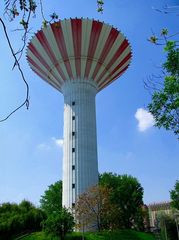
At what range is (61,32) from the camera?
32.0m

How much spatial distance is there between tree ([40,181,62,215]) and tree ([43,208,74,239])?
16.8 metres

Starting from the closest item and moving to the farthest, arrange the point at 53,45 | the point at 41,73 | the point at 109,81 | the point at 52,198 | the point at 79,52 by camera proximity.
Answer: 1. the point at 53,45
2. the point at 79,52
3. the point at 41,73
4. the point at 109,81
5. the point at 52,198

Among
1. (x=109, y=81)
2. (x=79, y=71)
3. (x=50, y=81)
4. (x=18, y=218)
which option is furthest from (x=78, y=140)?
(x=18, y=218)

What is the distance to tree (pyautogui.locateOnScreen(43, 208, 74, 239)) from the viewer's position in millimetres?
28141

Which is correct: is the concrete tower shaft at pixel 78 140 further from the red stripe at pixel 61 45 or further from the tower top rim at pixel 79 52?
the red stripe at pixel 61 45

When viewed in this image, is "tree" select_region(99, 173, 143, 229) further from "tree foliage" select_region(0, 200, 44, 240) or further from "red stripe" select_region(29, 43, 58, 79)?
"red stripe" select_region(29, 43, 58, 79)

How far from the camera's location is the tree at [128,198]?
4275 centimetres

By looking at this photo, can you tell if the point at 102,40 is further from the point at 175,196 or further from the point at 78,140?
the point at 175,196

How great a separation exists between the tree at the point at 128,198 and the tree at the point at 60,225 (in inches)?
550

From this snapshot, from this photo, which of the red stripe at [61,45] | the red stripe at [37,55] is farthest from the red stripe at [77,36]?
the red stripe at [37,55]

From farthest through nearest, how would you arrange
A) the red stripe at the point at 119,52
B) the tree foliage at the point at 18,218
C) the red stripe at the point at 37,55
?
the red stripe at the point at 119,52
the red stripe at the point at 37,55
the tree foliage at the point at 18,218

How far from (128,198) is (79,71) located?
763 inches

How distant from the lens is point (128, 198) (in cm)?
4378

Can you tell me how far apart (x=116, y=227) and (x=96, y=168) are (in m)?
6.22
